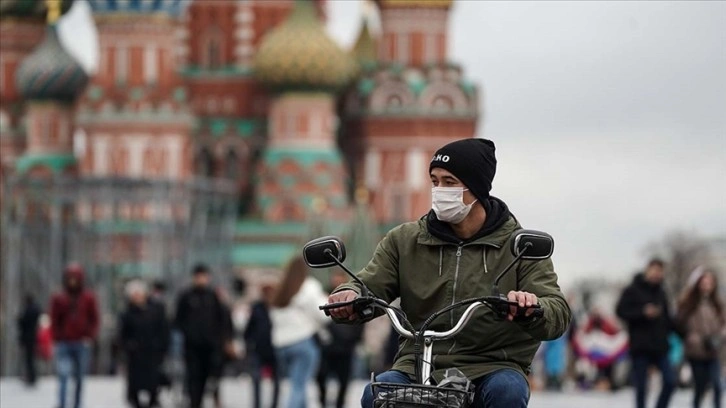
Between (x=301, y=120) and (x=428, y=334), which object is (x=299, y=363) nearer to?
(x=428, y=334)

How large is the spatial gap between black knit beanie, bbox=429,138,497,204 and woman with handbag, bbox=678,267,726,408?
Answer: 8716mm

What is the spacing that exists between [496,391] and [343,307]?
51 cm

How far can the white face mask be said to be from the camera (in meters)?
7.12

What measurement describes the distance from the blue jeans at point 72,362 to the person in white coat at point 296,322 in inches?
73.3

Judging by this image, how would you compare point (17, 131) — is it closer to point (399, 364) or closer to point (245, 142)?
point (245, 142)

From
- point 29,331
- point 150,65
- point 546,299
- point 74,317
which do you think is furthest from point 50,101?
point 546,299

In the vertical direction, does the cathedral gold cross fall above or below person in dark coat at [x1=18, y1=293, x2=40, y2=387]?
above

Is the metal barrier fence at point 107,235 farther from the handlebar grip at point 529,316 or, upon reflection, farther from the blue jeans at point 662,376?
the handlebar grip at point 529,316

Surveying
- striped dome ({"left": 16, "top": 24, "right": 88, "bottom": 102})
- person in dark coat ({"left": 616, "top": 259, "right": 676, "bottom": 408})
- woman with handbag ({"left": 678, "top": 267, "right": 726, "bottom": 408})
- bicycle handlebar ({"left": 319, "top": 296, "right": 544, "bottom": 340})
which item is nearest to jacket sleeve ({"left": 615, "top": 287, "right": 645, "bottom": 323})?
person in dark coat ({"left": 616, "top": 259, "right": 676, "bottom": 408})

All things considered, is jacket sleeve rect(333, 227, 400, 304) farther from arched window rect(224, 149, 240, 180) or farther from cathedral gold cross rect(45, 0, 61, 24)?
arched window rect(224, 149, 240, 180)

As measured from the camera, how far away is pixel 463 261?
23.9 ft

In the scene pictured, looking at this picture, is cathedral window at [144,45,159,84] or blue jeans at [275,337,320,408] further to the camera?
cathedral window at [144,45,159,84]

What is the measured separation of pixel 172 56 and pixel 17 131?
540 centimetres

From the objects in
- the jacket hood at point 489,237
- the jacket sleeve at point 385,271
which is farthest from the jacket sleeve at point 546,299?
the jacket sleeve at point 385,271
